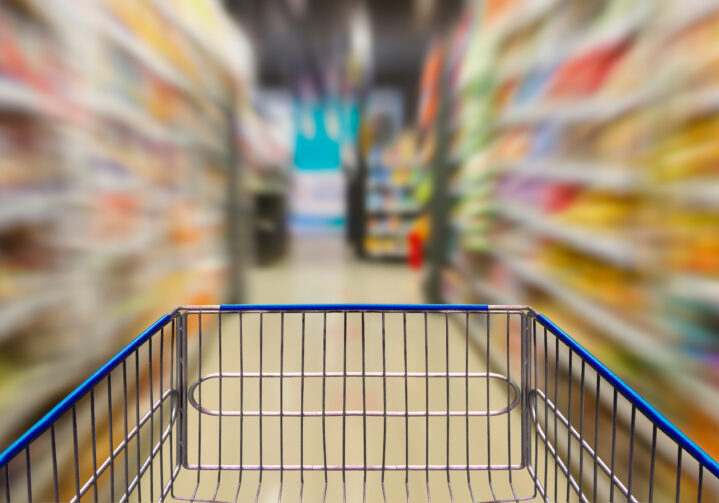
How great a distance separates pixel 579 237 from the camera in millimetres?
1733

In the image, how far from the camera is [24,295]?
1.12 meters

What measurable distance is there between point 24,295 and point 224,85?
2878mm

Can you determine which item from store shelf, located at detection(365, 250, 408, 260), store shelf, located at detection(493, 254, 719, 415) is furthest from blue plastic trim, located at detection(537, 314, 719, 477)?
store shelf, located at detection(365, 250, 408, 260)

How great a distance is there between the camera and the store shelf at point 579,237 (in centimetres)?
144

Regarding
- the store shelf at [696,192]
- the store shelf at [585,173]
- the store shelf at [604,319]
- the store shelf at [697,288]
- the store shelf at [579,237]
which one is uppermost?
the store shelf at [585,173]

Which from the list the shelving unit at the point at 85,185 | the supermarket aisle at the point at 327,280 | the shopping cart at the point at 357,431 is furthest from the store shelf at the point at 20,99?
the supermarket aisle at the point at 327,280

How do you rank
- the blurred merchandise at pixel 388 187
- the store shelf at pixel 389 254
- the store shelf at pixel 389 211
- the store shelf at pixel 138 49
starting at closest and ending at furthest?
1. the store shelf at pixel 138 49
2. the blurred merchandise at pixel 388 187
3. the store shelf at pixel 389 254
4. the store shelf at pixel 389 211

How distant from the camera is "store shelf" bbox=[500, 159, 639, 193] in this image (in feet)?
4.73

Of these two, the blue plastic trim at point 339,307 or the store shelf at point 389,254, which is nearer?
the blue plastic trim at point 339,307

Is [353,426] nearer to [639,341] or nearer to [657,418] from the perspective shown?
[639,341]

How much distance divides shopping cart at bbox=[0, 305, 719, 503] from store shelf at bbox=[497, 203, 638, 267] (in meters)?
0.33

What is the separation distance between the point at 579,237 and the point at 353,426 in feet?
3.78

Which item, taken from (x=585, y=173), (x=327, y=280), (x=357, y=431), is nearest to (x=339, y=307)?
(x=357, y=431)

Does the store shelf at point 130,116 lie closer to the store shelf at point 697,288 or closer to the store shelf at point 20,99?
the store shelf at point 20,99
